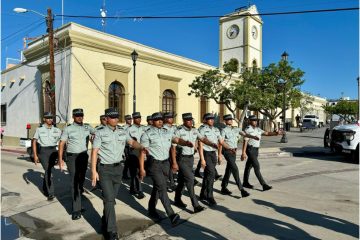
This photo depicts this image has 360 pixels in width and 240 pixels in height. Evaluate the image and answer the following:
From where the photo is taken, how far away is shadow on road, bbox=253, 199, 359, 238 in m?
5.08

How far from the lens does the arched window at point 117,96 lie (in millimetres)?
19953

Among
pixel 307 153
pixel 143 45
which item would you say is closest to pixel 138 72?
pixel 143 45

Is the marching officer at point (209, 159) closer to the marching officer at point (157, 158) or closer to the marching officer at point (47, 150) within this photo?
the marching officer at point (157, 158)

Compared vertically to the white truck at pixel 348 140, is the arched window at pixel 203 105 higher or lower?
higher

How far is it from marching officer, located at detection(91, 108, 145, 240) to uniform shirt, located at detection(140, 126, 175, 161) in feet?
1.68

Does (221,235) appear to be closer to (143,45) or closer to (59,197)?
(59,197)

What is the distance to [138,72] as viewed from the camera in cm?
2120

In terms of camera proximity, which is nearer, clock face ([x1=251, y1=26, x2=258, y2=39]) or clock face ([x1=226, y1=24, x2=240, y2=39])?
clock face ([x1=251, y1=26, x2=258, y2=39])

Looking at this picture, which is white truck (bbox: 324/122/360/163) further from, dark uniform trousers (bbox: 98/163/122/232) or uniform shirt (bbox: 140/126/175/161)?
dark uniform trousers (bbox: 98/163/122/232)

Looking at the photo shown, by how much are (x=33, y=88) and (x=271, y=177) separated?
1735 centimetres

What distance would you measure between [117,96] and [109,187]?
1598cm

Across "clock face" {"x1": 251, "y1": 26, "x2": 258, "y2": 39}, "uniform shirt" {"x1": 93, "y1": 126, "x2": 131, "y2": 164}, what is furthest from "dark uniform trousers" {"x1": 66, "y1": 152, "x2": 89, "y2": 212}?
"clock face" {"x1": 251, "y1": 26, "x2": 258, "y2": 39}

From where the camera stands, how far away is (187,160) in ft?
20.3

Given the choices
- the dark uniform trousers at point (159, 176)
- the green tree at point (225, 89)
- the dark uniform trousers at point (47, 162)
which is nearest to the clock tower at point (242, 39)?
the green tree at point (225, 89)
